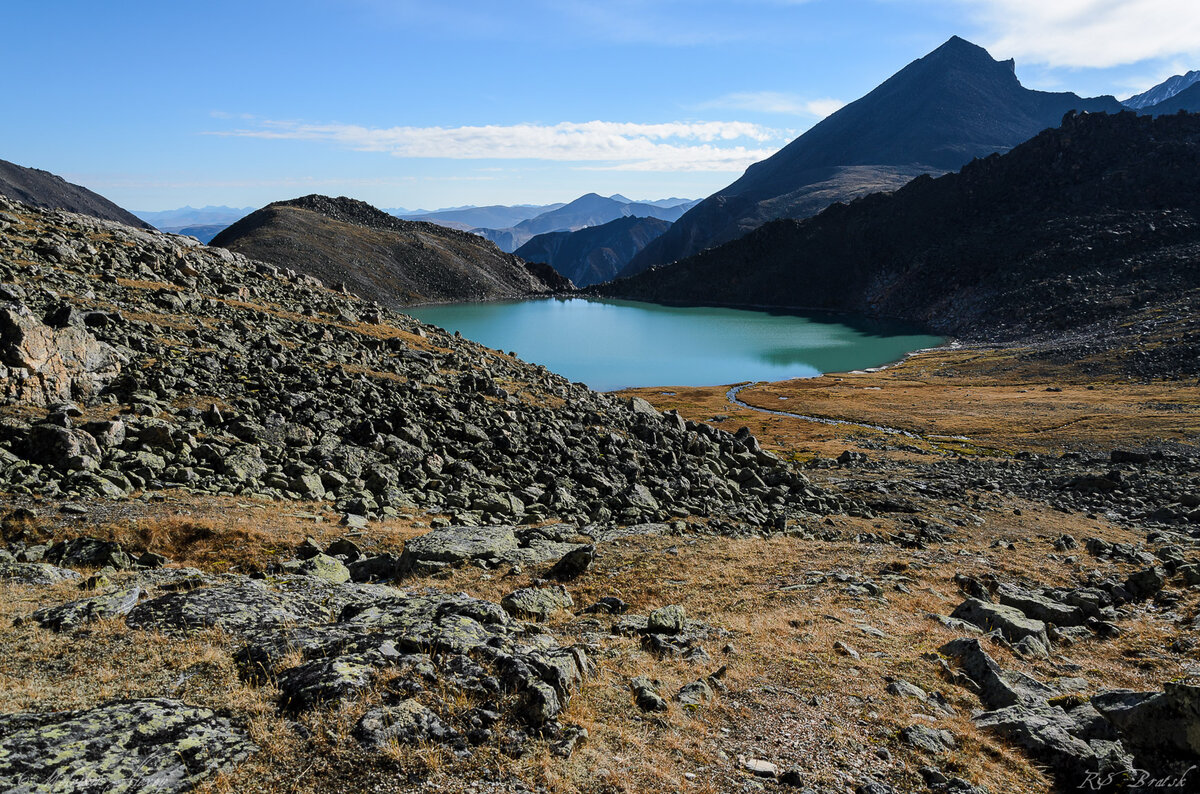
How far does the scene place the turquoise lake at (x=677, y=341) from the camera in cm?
11062

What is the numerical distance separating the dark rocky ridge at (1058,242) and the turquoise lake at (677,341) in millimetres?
15957

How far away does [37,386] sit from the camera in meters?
18.8

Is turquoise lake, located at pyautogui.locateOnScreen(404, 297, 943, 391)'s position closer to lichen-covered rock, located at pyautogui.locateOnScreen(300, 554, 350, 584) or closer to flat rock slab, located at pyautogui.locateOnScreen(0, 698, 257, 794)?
lichen-covered rock, located at pyautogui.locateOnScreen(300, 554, 350, 584)

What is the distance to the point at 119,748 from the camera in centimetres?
679

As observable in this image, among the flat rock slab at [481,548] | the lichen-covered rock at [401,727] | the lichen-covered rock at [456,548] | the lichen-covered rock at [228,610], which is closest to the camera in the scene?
the lichen-covered rock at [401,727]

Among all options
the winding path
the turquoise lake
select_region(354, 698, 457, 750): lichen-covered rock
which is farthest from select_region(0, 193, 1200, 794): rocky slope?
the turquoise lake

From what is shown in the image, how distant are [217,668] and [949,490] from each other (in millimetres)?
34292

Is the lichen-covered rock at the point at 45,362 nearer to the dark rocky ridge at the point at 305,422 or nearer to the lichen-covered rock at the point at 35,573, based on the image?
the dark rocky ridge at the point at 305,422

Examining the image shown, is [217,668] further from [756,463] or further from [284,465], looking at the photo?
[756,463]

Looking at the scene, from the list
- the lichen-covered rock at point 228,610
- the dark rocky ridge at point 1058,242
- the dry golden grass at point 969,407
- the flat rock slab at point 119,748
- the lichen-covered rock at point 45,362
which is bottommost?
the dry golden grass at point 969,407

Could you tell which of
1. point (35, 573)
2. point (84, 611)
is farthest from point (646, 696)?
point (35, 573)

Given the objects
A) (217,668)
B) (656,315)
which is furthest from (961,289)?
(217,668)

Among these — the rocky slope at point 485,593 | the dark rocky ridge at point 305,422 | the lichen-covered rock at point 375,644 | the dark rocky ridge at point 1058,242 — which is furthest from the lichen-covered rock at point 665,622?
the dark rocky ridge at point 1058,242

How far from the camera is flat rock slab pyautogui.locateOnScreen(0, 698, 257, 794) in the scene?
6.31 m
